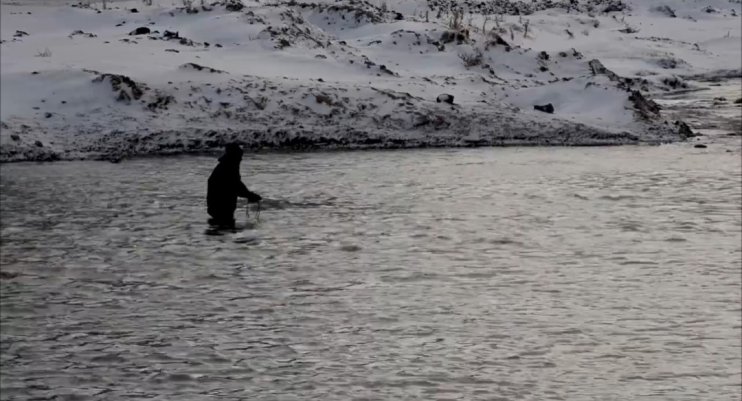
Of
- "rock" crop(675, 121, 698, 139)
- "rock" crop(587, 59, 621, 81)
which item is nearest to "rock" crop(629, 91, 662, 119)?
"rock" crop(675, 121, 698, 139)

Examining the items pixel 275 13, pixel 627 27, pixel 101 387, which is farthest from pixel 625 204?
pixel 627 27

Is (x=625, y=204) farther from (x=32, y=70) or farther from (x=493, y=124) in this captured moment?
(x=32, y=70)

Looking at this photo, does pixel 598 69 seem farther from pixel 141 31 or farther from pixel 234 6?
pixel 141 31

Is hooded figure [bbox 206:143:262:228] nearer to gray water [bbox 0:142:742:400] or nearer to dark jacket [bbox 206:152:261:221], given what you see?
dark jacket [bbox 206:152:261:221]

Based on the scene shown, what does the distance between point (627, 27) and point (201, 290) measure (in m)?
51.6

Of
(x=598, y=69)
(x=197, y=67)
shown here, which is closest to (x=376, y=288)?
(x=197, y=67)

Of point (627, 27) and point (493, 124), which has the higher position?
point (627, 27)

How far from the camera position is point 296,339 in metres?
12.6

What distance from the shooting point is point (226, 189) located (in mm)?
18766

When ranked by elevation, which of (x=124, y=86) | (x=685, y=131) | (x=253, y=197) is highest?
(x=124, y=86)

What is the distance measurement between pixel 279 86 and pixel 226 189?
13.9 m

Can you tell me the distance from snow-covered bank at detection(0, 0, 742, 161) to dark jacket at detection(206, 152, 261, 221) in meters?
9.10

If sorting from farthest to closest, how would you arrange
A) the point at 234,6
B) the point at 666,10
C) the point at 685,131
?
1. the point at 666,10
2. the point at 234,6
3. the point at 685,131

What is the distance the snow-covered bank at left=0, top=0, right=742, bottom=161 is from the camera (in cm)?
2969
